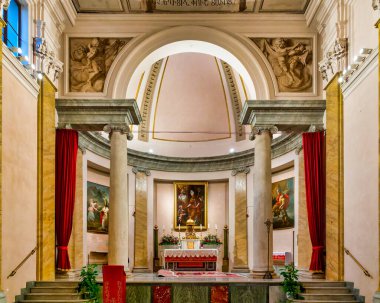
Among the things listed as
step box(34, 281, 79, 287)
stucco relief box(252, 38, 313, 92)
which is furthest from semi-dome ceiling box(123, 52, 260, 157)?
step box(34, 281, 79, 287)

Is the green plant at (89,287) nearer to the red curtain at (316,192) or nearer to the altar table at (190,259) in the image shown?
the red curtain at (316,192)

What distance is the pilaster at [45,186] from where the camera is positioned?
11875 millimetres

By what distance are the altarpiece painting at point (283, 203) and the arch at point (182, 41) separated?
4793 mm

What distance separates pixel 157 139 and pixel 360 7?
1182 centimetres

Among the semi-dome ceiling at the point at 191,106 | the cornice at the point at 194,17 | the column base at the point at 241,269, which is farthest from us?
the semi-dome ceiling at the point at 191,106

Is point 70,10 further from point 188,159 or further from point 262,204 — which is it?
point 188,159

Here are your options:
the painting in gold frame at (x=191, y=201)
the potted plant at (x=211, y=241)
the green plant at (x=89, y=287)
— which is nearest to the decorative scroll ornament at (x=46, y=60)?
the green plant at (x=89, y=287)

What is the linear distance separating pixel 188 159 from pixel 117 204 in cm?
827

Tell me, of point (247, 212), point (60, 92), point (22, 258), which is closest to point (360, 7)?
point (60, 92)

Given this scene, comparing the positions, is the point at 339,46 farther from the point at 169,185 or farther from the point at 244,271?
the point at 169,185

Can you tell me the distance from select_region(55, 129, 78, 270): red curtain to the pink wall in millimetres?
1299

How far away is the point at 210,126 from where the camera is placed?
21.8 m

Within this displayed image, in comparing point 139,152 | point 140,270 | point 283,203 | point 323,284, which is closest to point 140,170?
point 139,152

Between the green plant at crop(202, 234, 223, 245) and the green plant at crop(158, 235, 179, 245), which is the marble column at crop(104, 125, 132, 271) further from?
the green plant at crop(202, 234, 223, 245)
